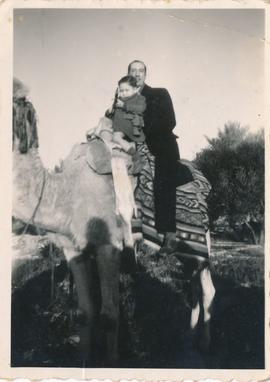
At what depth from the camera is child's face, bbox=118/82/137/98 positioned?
13.4 feet

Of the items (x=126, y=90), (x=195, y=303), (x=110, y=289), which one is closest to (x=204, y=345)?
(x=195, y=303)

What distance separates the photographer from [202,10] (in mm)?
4113

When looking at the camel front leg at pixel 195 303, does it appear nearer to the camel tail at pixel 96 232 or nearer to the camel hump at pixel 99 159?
the camel tail at pixel 96 232

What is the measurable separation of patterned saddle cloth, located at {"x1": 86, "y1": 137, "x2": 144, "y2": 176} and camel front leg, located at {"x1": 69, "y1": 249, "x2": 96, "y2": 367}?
2.09 feet

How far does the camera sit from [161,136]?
13.4ft

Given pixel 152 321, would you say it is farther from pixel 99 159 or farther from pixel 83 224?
pixel 99 159

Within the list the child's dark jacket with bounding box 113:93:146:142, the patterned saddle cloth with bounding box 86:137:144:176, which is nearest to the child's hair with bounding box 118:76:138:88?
the child's dark jacket with bounding box 113:93:146:142

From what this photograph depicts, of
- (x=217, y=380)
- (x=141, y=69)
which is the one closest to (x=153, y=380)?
(x=217, y=380)

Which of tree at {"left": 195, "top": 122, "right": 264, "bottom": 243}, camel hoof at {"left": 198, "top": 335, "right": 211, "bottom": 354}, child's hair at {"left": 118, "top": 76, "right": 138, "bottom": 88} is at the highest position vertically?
child's hair at {"left": 118, "top": 76, "right": 138, "bottom": 88}

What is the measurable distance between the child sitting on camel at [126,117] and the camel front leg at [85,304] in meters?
0.85

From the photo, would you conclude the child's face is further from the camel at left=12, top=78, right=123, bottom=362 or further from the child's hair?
the camel at left=12, top=78, right=123, bottom=362

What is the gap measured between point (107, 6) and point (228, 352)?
2.55 metres

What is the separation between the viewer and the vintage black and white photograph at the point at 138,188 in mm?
4023

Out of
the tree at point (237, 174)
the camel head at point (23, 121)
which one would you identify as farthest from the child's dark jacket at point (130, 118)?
the camel head at point (23, 121)
